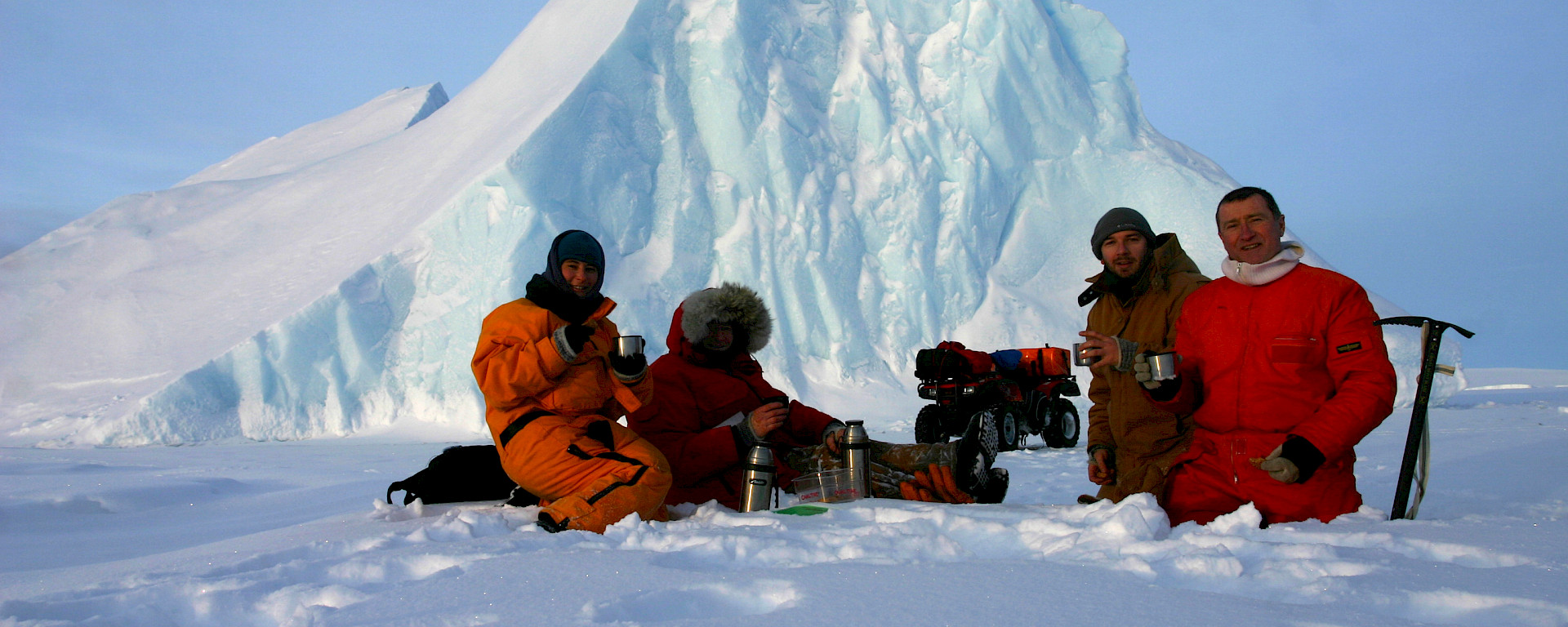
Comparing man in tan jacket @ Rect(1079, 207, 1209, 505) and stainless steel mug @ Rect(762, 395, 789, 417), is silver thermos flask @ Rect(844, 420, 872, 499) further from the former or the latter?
man in tan jacket @ Rect(1079, 207, 1209, 505)

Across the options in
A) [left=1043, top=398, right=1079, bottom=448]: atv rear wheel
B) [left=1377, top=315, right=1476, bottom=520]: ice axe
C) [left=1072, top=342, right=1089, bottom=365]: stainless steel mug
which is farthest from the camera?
[left=1043, top=398, right=1079, bottom=448]: atv rear wheel

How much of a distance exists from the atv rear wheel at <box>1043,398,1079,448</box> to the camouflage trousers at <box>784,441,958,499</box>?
5101 mm

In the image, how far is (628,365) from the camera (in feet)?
9.05

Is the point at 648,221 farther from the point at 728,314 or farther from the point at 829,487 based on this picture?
the point at 829,487

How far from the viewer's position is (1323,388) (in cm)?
228

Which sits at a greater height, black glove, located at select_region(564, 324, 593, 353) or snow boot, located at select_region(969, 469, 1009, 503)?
black glove, located at select_region(564, 324, 593, 353)

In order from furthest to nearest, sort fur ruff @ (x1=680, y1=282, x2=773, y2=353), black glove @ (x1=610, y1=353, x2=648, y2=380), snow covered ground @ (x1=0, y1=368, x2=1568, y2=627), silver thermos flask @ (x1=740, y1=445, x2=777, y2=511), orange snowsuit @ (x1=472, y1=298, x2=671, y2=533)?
1. fur ruff @ (x1=680, y1=282, x2=773, y2=353)
2. silver thermos flask @ (x1=740, y1=445, x2=777, y2=511)
3. black glove @ (x1=610, y1=353, x2=648, y2=380)
4. orange snowsuit @ (x1=472, y1=298, x2=671, y2=533)
5. snow covered ground @ (x1=0, y1=368, x2=1568, y2=627)

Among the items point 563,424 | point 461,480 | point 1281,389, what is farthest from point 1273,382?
point 461,480

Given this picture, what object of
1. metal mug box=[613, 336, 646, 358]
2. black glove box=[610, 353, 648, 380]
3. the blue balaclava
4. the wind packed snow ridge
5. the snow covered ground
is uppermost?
the wind packed snow ridge

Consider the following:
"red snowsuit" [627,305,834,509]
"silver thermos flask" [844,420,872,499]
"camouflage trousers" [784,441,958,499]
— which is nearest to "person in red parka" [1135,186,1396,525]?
"camouflage trousers" [784,441,958,499]

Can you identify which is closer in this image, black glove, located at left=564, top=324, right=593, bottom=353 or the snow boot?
black glove, located at left=564, top=324, right=593, bottom=353

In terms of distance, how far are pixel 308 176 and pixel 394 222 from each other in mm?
4222

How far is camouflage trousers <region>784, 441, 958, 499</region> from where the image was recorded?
323 cm

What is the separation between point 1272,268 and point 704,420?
6.58 ft
